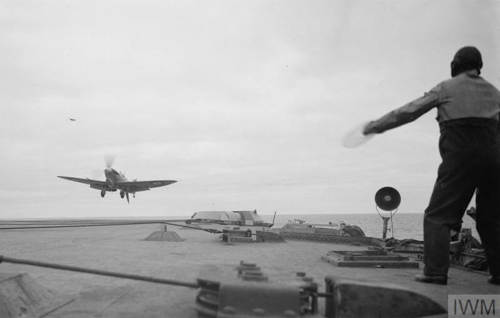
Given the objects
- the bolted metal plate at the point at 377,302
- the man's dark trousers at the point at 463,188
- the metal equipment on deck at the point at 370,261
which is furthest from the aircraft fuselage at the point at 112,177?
the bolted metal plate at the point at 377,302

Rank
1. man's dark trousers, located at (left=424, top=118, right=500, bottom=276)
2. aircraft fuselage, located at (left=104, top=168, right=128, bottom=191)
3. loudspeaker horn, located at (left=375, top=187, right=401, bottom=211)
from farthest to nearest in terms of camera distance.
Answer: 1. aircraft fuselage, located at (left=104, top=168, right=128, bottom=191)
2. loudspeaker horn, located at (left=375, top=187, right=401, bottom=211)
3. man's dark trousers, located at (left=424, top=118, right=500, bottom=276)

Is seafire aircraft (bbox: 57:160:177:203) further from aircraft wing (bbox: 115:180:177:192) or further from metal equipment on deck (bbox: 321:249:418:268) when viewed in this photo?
metal equipment on deck (bbox: 321:249:418:268)

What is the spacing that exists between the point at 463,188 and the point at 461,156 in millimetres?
237

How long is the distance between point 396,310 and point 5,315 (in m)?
1.70

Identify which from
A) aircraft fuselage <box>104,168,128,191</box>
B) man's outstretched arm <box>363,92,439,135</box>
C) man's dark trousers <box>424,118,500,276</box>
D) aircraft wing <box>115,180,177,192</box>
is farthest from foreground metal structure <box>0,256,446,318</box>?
aircraft wing <box>115,180,177,192</box>

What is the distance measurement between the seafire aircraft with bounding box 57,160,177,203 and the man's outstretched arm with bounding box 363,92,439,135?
1658 inches

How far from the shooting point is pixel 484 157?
8.33 ft

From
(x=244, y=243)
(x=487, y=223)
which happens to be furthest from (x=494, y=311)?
(x=244, y=243)

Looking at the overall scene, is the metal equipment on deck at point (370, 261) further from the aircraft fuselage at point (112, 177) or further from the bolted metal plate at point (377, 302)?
the aircraft fuselage at point (112, 177)

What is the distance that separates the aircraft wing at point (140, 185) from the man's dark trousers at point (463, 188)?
41997 mm

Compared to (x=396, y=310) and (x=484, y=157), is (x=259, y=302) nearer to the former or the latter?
(x=396, y=310)

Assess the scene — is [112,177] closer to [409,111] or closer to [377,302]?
[409,111]

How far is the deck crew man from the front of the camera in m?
2.56

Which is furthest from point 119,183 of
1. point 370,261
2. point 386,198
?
point 370,261
